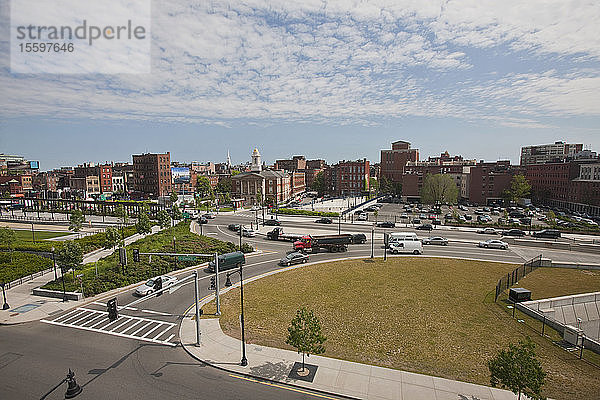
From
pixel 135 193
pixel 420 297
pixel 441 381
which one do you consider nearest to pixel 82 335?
pixel 441 381

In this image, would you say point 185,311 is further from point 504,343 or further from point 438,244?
point 438,244

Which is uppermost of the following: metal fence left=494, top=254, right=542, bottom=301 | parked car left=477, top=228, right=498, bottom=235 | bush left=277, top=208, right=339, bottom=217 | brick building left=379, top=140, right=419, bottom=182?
brick building left=379, top=140, right=419, bottom=182

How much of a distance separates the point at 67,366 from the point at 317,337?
1537 cm

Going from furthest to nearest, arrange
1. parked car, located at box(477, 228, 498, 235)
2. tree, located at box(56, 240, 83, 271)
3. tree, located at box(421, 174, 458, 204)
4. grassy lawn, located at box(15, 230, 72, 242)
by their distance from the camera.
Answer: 1. tree, located at box(421, 174, 458, 204)
2. parked car, located at box(477, 228, 498, 235)
3. grassy lawn, located at box(15, 230, 72, 242)
4. tree, located at box(56, 240, 83, 271)

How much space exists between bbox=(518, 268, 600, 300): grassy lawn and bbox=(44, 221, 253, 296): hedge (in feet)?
119

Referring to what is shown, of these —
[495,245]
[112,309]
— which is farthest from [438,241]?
[112,309]

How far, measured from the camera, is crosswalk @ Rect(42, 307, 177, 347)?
899 inches

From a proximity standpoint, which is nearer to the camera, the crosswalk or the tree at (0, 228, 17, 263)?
the crosswalk

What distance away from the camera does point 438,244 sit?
53.2 m

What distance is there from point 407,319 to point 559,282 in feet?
71.7

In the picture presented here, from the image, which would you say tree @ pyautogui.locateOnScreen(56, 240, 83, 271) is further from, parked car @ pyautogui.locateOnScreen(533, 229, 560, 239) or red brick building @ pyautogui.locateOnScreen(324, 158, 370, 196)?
red brick building @ pyautogui.locateOnScreen(324, 158, 370, 196)

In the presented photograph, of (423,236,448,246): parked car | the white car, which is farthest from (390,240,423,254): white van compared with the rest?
the white car

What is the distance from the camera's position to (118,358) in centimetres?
1989

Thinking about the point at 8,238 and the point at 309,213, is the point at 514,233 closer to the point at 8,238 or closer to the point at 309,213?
the point at 309,213
